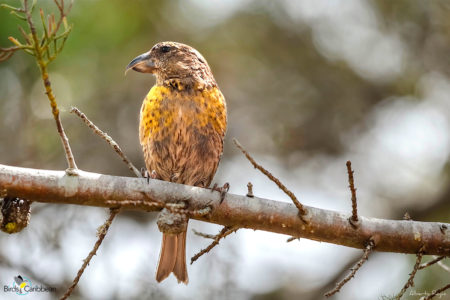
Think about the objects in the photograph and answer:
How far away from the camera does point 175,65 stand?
14.2 feet

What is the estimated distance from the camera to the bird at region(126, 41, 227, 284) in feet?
12.9

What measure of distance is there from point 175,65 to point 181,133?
2.13 feet

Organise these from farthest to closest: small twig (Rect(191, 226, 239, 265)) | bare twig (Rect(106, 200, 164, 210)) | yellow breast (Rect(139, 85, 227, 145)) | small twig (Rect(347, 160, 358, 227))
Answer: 1. yellow breast (Rect(139, 85, 227, 145))
2. small twig (Rect(191, 226, 239, 265))
3. bare twig (Rect(106, 200, 164, 210))
4. small twig (Rect(347, 160, 358, 227))

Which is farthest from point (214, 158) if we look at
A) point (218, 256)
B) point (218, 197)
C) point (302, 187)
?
point (302, 187)

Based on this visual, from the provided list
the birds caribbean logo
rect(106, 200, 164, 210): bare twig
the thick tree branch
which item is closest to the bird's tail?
the birds caribbean logo

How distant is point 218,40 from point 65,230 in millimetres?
2724

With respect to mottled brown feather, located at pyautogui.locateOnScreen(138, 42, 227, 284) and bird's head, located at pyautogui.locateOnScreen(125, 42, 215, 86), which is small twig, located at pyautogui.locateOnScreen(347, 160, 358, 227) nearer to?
mottled brown feather, located at pyautogui.locateOnScreen(138, 42, 227, 284)

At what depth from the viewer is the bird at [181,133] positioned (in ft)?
12.9

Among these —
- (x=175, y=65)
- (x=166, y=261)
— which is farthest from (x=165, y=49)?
(x=166, y=261)

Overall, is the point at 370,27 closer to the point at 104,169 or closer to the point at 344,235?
the point at 104,169

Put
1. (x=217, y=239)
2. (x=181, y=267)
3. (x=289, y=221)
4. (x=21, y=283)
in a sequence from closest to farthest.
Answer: (x=217, y=239) → (x=289, y=221) → (x=181, y=267) → (x=21, y=283)

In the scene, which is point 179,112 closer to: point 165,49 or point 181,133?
point 181,133

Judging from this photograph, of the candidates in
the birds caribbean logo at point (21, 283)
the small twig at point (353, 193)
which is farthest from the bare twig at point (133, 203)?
the birds caribbean logo at point (21, 283)

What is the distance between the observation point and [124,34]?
5.76 meters
